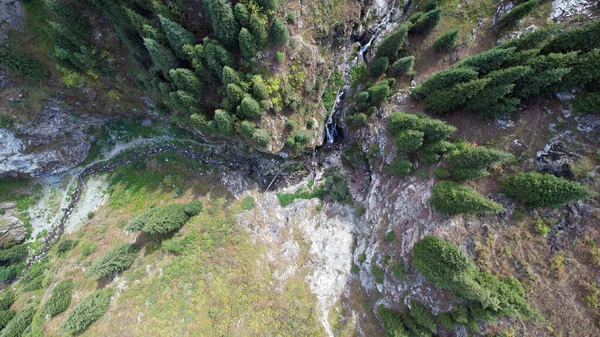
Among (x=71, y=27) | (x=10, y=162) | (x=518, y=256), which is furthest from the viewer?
(x=10, y=162)

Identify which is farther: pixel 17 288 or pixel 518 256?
pixel 17 288

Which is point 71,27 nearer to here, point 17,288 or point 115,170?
point 115,170

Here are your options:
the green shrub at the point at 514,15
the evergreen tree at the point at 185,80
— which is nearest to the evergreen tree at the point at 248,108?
the evergreen tree at the point at 185,80

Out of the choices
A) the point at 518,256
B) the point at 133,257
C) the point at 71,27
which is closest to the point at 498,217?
the point at 518,256

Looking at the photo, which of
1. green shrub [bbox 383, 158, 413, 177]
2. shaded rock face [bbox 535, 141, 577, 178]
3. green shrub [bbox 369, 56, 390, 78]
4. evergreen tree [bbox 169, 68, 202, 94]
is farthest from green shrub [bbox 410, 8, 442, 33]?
evergreen tree [bbox 169, 68, 202, 94]

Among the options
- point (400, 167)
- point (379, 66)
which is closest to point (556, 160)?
point (400, 167)

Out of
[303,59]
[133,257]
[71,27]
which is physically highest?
[303,59]
